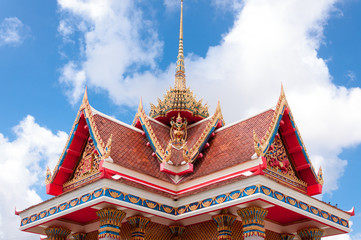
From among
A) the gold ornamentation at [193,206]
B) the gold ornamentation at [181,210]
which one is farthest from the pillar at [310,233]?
the gold ornamentation at [181,210]

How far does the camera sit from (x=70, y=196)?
1161 centimetres

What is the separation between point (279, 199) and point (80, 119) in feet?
23.1

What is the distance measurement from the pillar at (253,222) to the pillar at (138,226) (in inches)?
105

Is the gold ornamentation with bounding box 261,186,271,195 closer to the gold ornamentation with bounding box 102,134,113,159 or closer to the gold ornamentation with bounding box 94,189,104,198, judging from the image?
the gold ornamentation with bounding box 94,189,104,198

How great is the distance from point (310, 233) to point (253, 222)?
288 cm

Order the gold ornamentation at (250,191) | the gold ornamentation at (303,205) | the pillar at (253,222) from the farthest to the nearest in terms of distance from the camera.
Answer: the gold ornamentation at (303,205), the pillar at (253,222), the gold ornamentation at (250,191)

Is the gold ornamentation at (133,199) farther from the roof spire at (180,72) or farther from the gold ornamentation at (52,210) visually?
the roof spire at (180,72)

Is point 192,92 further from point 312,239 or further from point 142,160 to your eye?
point 312,239

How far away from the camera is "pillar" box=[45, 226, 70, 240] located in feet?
42.5

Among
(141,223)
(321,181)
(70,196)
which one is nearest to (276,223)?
(321,181)

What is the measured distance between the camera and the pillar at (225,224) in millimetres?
11203

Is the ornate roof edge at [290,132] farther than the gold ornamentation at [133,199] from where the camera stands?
Yes

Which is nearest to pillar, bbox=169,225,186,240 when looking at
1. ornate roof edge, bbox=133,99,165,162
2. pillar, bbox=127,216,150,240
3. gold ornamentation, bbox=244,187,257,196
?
pillar, bbox=127,216,150,240

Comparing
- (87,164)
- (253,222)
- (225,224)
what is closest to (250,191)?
(253,222)
